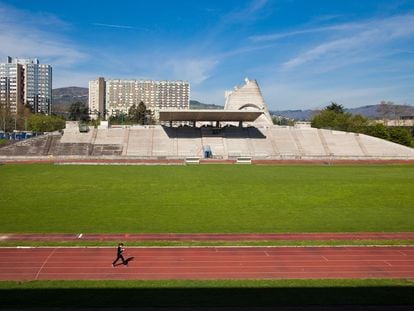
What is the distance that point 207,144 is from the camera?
55.6m

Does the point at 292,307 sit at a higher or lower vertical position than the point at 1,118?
lower

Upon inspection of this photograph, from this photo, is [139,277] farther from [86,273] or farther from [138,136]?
[138,136]

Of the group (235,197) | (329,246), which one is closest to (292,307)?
(329,246)

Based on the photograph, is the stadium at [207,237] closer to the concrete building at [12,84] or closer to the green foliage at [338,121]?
the green foliage at [338,121]

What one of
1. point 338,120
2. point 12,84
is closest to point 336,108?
point 338,120

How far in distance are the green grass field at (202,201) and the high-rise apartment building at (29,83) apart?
116 metres

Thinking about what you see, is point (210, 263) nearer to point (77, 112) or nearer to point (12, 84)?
point (77, 112)

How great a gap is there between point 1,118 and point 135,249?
8301 cm

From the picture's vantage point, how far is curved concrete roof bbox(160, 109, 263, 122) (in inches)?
2084

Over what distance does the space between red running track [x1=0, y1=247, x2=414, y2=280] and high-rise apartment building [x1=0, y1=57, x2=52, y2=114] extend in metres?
135

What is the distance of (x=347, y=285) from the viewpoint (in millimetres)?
11883

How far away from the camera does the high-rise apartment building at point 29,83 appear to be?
462 feet

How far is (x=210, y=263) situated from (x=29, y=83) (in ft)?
550

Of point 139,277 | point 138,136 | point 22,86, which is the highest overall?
point 22,86
